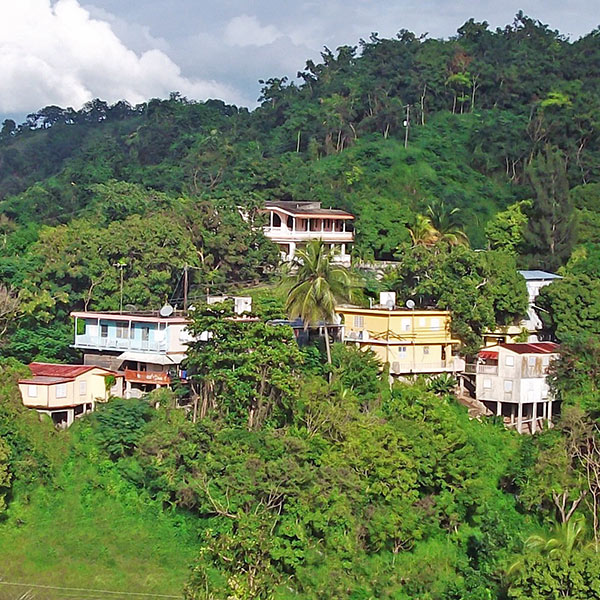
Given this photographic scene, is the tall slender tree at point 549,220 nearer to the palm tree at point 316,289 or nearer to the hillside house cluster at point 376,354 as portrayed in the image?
the hillside house cluster at point 376,354

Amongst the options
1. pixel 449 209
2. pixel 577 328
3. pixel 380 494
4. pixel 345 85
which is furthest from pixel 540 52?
pixel 380 494

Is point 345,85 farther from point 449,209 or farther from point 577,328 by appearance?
point 577,328

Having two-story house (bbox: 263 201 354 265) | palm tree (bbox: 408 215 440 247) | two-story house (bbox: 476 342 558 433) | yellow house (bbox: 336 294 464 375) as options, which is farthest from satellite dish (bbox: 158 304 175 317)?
palm tree (bbox: 408 215 440 247)

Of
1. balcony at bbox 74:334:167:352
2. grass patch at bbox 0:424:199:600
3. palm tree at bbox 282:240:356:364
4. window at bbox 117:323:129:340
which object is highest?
palm tree at bbox 282:240:356:364

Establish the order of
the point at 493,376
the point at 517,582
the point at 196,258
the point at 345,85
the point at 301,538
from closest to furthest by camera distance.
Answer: the point at 517,582
the point at 301,538
the point at 493,376
the point at 196,258
the point at 345,85

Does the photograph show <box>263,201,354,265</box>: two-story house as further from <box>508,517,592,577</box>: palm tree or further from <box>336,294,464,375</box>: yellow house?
<box>508,517,592,577</box>: palm tree
